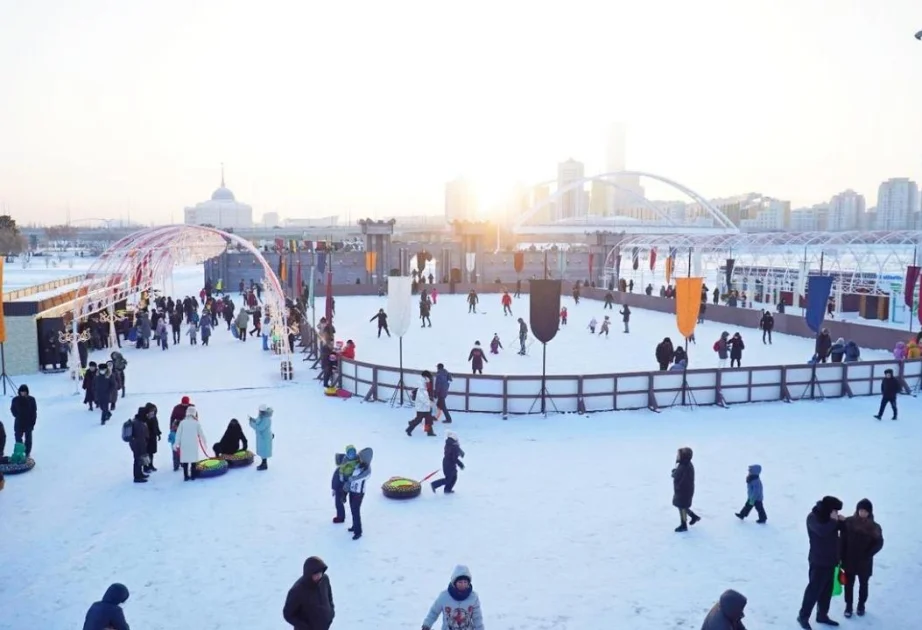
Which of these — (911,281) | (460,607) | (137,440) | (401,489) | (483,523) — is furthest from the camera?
(911,281)

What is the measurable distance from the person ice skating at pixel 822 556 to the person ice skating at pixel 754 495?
87.0 inches

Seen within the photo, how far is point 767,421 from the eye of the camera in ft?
44.4

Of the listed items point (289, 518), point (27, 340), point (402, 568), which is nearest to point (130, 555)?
point (289, 518)

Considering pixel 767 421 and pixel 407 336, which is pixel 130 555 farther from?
pixel 407 336

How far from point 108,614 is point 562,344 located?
19322 millimetres

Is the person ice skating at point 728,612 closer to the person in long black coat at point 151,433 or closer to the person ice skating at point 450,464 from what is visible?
the person ice skating at point 450,464

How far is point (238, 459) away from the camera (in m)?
10.5

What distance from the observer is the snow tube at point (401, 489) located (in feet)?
30.7

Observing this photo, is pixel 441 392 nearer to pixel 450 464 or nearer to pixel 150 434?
pixel 450 464

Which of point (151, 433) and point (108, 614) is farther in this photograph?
point (151, 433)

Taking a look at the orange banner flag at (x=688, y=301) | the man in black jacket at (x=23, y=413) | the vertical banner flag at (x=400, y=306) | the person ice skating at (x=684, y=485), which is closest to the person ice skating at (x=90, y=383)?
the man in black jacket at (x=23, y=413)

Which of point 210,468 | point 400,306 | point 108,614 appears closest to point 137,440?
point 210,468

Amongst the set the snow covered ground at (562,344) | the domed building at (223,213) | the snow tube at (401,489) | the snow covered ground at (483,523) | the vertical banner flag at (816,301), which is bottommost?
the snow covered ground at (483,523)

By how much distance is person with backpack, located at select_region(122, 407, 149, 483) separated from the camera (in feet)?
31.9
